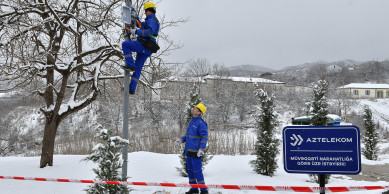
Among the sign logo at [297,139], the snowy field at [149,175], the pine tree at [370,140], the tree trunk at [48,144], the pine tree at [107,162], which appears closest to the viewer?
the sign logo at [297,139]

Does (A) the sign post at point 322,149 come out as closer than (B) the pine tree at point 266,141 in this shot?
Yes

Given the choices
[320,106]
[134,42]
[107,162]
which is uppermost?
[134,42]

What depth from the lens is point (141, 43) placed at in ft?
14.2

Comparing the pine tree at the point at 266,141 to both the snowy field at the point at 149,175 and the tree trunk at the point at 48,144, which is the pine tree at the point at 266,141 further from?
the tree trunk at the point at 48,144

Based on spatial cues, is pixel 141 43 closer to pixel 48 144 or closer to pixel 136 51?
pixel 136 51

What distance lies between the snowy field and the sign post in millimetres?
3235

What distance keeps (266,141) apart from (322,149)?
5.29 meters

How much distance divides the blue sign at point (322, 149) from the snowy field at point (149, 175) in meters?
3.23

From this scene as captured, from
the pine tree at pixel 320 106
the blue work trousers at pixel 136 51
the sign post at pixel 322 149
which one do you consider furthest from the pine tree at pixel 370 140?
the blue work trousers at pixel 136 51

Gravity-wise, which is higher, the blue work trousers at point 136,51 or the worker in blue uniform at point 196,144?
the blue work trousers at point 136,51

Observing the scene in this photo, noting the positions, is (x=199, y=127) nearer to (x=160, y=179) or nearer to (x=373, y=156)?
(x=160, y=179)

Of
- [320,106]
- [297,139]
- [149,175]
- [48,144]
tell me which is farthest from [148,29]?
[48,144]

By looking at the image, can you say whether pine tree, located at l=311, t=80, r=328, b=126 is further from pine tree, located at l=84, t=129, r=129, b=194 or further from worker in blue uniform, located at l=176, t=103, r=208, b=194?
pine tree, located at l=84, t=129, r=129, b=194

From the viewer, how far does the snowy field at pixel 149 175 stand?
226 inches
